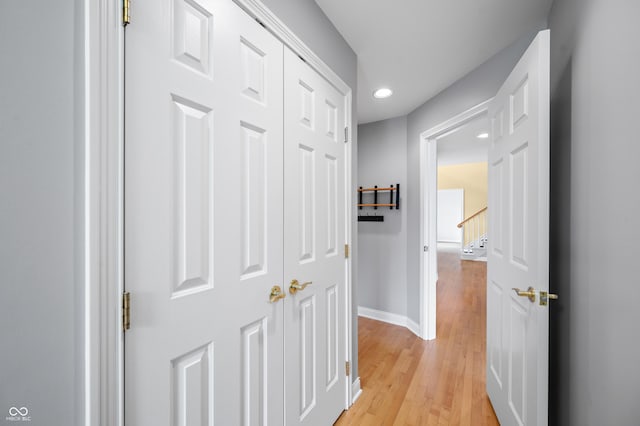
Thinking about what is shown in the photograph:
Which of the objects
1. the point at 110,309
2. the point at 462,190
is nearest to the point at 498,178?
the point at 110,309

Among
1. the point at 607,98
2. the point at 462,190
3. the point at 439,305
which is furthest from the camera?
the point at 462,190

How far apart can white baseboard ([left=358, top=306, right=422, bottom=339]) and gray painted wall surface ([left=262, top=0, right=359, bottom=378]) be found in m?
1.30

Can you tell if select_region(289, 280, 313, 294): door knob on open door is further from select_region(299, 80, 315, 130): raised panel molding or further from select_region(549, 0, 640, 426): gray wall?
select_region(549, 0, 640, 426): gray wall

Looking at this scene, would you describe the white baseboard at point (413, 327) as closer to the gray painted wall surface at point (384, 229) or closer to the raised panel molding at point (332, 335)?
the gray painted wall surface at point (384, 229)

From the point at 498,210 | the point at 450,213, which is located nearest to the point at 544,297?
the point at 498,210

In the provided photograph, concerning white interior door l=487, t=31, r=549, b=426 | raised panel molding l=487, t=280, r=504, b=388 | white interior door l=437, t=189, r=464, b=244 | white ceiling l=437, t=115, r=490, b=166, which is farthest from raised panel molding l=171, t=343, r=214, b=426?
white interior door l=437, t=189, r=464, b=244

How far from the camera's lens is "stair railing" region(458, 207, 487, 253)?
7.25m

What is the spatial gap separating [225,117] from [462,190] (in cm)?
916

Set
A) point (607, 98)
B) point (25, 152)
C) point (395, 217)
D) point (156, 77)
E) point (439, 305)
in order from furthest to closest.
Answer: point (439, 305) → point (395, 217) → point (607, 98) → point (156, 77) → point (25, 152)

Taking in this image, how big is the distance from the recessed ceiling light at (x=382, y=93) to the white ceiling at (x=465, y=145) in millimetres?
1617

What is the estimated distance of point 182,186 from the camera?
805mm

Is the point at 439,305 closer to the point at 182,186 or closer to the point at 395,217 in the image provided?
the point at 395,217

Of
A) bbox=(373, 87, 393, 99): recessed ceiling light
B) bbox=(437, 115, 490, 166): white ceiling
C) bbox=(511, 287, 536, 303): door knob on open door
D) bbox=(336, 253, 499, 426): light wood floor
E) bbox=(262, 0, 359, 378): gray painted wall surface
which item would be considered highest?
bbox=(437, 115, 490, 166): white ceiling

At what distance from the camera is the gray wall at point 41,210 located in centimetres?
54
